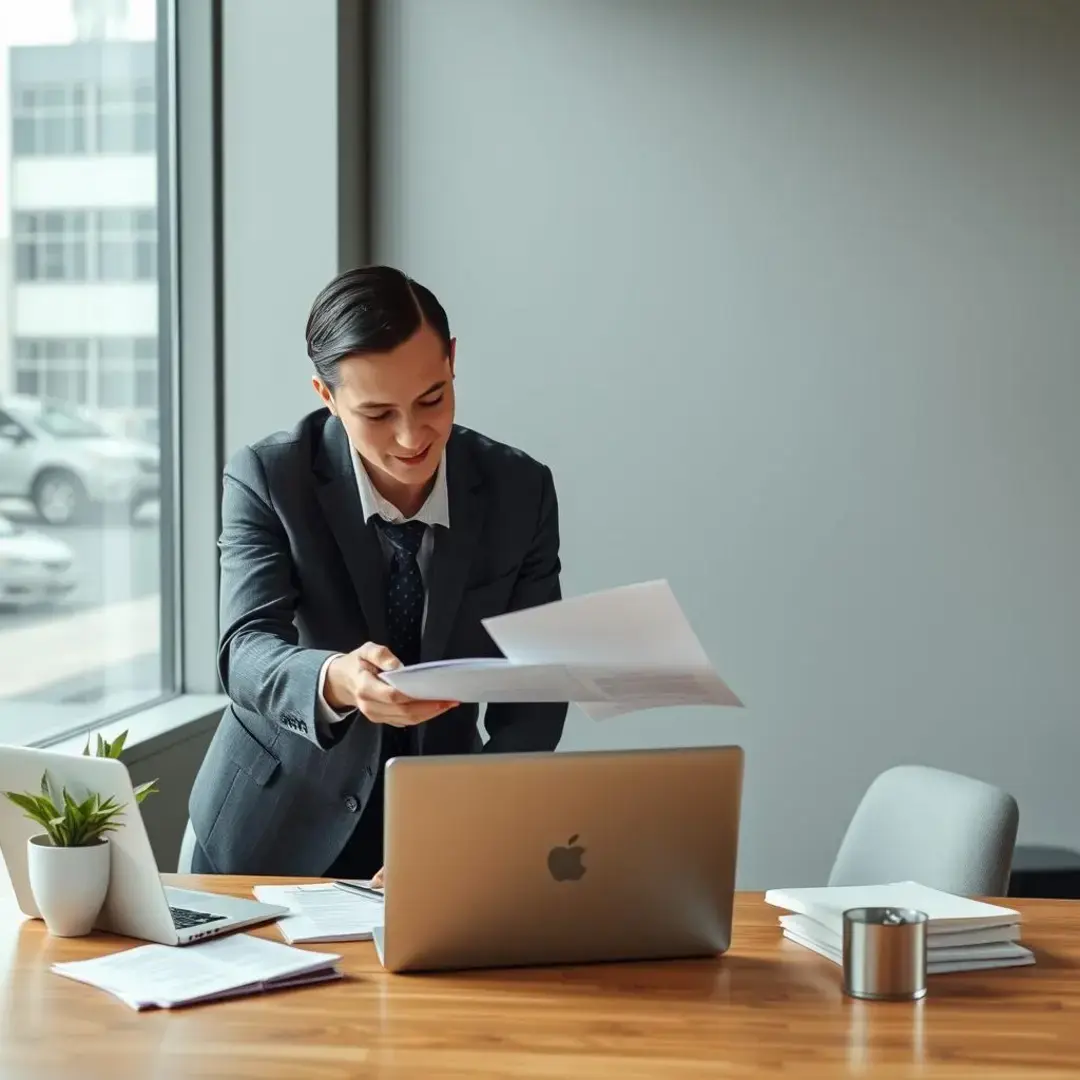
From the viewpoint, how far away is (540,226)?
400 centimetres

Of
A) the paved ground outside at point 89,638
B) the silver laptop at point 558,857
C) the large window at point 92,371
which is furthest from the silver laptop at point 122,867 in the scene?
the large window at point 92,371

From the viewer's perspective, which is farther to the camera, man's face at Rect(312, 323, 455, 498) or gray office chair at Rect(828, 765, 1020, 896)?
gray office chair at Rect(828, 765, 1020, 896)

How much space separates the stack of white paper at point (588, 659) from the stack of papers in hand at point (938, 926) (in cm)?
38

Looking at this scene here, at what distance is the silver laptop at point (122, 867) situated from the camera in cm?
184

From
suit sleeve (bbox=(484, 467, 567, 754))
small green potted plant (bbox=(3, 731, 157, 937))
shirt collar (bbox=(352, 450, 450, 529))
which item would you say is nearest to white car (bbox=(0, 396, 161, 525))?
shirt collar (bbox=(352, 450, 450, 529))

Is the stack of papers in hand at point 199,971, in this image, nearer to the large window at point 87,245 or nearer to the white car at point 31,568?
the white car at point 31,568

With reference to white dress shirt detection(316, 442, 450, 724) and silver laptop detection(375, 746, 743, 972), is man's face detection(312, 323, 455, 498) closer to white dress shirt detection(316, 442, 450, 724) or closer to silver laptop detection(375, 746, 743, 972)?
white dress shirt detection(316, 442, 450, 724)

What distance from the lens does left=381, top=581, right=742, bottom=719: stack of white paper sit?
1.60 meters

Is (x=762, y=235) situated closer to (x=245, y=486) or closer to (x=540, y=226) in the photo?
(x=540, y=226)

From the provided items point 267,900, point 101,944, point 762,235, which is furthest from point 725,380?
point 101,944

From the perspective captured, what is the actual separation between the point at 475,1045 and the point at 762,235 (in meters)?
2.80

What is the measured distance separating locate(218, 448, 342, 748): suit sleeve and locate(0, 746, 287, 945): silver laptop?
274mm

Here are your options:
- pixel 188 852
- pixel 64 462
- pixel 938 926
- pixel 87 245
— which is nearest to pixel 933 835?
pixel 938 926

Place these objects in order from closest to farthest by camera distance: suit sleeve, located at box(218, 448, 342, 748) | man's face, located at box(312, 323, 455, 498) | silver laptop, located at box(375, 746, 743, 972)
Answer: silver laptop, located at box(375, 746, 743, 972)
suit sleeve, located at box(218, 448, 342, 748)
man's face, located at box(312, 323, 455, 498)
